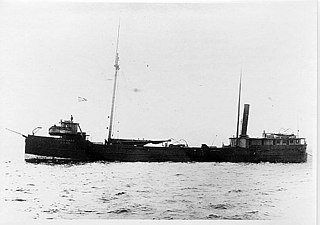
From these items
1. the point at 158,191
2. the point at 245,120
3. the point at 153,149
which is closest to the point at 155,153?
the point at 153,149

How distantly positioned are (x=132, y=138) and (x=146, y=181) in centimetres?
19

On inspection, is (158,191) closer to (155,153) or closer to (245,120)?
(155,153)

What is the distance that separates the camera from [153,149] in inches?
109

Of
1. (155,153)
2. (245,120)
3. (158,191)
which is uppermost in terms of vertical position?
(245,120)

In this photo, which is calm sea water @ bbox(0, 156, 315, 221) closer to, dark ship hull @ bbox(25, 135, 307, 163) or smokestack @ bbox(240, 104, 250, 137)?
dark ship hull @ bbox(25, 135, 307, 163)

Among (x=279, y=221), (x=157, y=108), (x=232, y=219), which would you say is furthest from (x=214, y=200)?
(x=157, y=108)

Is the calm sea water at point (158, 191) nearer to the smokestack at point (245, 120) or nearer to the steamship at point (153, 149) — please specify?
the steamship at point (153, 149)

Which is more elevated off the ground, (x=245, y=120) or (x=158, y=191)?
(x=245, y=120)

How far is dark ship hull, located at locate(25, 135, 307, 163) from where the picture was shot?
275 cm

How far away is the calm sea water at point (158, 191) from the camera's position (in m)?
2.71

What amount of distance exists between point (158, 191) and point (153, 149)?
18 centimetres

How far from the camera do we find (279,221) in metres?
2.71

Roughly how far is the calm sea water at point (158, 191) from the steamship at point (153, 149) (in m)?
0.03

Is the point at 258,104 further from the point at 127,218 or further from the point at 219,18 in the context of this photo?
the point at 127,218
